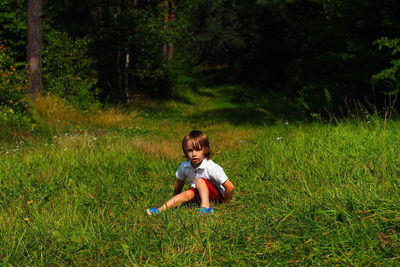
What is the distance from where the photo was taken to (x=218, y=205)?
15.1ft

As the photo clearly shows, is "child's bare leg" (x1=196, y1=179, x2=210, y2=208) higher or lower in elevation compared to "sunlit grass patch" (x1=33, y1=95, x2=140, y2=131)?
higher

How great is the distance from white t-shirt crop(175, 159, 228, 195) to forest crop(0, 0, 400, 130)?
9.86 ft

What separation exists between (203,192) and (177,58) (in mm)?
22200

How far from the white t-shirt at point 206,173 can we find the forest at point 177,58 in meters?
3.01

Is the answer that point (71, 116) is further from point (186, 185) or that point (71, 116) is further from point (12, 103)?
point (186, 185)

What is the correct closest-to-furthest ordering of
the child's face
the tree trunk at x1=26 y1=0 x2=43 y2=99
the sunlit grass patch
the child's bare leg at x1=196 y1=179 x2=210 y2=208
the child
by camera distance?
the child's bare leg at x1=196 y1=179 x2=210 y2=208, the child, the child's face, the sunlit grass patch, the tree trunk at x1=26 y1=0 x2=43 y2=99

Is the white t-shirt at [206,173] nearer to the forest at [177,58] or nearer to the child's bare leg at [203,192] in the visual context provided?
the child's bare leg at [203,192]

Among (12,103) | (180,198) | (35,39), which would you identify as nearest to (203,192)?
(180,198)

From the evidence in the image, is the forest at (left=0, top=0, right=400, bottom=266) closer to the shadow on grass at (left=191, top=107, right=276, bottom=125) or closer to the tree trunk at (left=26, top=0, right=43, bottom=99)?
the tree trunk at (left=26, top=0, right=43, bottom=99)

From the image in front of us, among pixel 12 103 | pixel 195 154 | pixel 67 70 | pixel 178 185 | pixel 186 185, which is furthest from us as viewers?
pixel 67 70

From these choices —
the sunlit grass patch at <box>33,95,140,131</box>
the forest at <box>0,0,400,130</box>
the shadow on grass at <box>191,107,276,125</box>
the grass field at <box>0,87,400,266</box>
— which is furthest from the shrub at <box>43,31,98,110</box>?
the grass field at <box>0,87,400,266</box>

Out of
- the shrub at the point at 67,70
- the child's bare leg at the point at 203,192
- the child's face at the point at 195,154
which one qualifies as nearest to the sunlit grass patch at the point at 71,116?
the shrub at the point at 67,70

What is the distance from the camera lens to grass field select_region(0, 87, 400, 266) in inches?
109

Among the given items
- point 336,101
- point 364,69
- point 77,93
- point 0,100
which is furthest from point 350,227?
point 77,93
